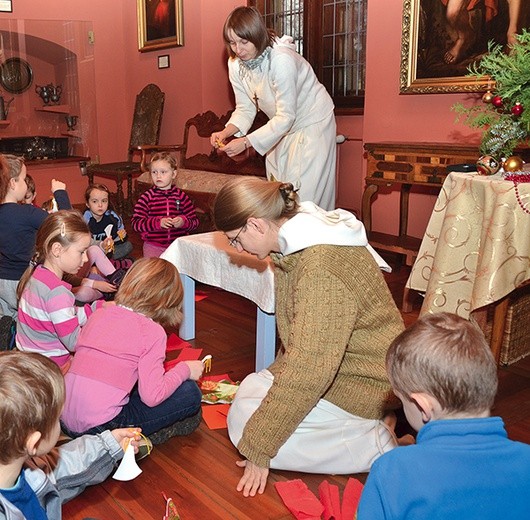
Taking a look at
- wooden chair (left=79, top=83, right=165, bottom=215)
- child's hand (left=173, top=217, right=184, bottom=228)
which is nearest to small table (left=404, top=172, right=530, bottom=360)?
child's hand (left=173, top=217, right=184, bottom=228)

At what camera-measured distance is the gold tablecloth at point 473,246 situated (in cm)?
292

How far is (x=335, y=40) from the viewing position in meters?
6.25

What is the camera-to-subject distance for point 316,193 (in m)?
3.99

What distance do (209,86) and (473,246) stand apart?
16.4ft

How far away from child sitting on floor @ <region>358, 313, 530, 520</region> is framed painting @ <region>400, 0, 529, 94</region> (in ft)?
12.0

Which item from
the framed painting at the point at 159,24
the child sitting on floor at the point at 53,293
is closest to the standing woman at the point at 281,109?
the child sitting on floor at the point at 53,293

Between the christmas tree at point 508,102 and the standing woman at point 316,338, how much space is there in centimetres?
124

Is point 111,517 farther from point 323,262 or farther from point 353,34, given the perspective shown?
point 353,34

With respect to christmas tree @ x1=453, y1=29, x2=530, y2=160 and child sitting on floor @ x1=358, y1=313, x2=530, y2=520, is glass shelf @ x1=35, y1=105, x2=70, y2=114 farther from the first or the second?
child sitting on floor @ x1=358, y1=313, x2=530, y2=520

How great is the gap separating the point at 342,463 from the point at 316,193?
202 centimetres

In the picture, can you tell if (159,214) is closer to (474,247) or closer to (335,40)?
(474,247)

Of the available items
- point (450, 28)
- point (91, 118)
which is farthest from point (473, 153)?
point (91, 118)

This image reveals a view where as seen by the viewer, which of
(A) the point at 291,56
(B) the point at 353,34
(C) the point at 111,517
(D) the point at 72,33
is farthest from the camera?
(D) the point at 72,33

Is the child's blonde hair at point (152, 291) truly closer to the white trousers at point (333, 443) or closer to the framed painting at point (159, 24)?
the white trousers at point (333, 443)
